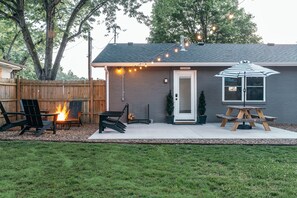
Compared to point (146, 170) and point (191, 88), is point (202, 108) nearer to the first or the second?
point (191, 88)

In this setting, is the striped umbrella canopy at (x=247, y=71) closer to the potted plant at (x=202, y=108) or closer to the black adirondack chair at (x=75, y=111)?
the potted plant at (x=202, y=108)

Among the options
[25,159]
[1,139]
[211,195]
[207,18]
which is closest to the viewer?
[211,195]

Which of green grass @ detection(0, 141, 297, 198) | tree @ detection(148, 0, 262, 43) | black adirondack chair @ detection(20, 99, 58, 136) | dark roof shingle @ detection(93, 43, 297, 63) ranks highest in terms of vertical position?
tree @ detection(148, 0, 262, 43)

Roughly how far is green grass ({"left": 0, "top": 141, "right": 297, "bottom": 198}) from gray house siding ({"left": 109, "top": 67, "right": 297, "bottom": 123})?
490 centimetres

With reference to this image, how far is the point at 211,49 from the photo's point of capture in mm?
12648

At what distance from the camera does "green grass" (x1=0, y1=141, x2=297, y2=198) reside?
348 cm

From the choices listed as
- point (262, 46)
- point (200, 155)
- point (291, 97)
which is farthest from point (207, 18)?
point (200, 155)

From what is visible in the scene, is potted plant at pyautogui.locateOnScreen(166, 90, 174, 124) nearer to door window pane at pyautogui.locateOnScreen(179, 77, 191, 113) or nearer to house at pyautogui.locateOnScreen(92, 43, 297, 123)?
house at pyautogui.locateOnScreen(92, 43, 297, 123)

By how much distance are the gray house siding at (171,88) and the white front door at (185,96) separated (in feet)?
0.78

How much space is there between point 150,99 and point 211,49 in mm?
3823

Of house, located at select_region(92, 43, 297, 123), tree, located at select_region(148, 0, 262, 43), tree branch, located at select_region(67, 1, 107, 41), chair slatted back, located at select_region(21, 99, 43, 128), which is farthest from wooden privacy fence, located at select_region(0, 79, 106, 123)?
tree, located at select_region(148, 0, 262, 43)

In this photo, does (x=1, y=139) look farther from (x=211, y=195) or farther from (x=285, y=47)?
(x=285, y=47)

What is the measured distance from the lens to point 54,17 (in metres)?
14.5

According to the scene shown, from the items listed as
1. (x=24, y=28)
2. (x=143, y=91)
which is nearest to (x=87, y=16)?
(x=24, y=28)
